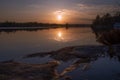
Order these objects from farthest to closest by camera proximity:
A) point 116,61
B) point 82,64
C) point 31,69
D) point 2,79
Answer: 1. point 116,61
2. point 82,64
3. point 31,69
4. point 2,79

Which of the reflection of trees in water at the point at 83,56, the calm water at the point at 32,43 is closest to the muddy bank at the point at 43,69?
the reflection of trees in water at the point at 83,56

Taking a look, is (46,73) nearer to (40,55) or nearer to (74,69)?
(74,69)

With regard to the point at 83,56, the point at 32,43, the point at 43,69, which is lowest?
the point at 32,43

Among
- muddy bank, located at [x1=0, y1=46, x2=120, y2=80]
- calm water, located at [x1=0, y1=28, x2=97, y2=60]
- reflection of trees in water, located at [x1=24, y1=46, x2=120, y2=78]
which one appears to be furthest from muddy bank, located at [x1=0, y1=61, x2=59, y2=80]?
calm water, located at [x1=0, y1=28, x2=97, y2=60]

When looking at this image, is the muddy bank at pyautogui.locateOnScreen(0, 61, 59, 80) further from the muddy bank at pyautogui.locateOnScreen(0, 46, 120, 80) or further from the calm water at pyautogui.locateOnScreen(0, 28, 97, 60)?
the calm water at pyautogui.locateOnScreen(0, 28, 97, 60)

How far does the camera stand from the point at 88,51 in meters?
24.1

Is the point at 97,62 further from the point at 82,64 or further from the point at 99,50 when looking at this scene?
the point at 99,50

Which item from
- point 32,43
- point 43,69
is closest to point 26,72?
point 43,69

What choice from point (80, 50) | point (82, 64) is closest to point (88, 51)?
point (80, 50)

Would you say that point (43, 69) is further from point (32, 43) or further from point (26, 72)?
point (32, 43)

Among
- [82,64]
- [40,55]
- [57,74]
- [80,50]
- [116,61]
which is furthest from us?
[80,50]

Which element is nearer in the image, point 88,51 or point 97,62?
point 97,62

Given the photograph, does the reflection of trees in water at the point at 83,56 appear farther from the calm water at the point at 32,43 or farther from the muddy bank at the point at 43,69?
the calm water at the point at 32,43

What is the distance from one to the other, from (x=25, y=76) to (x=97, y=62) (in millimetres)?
7094
